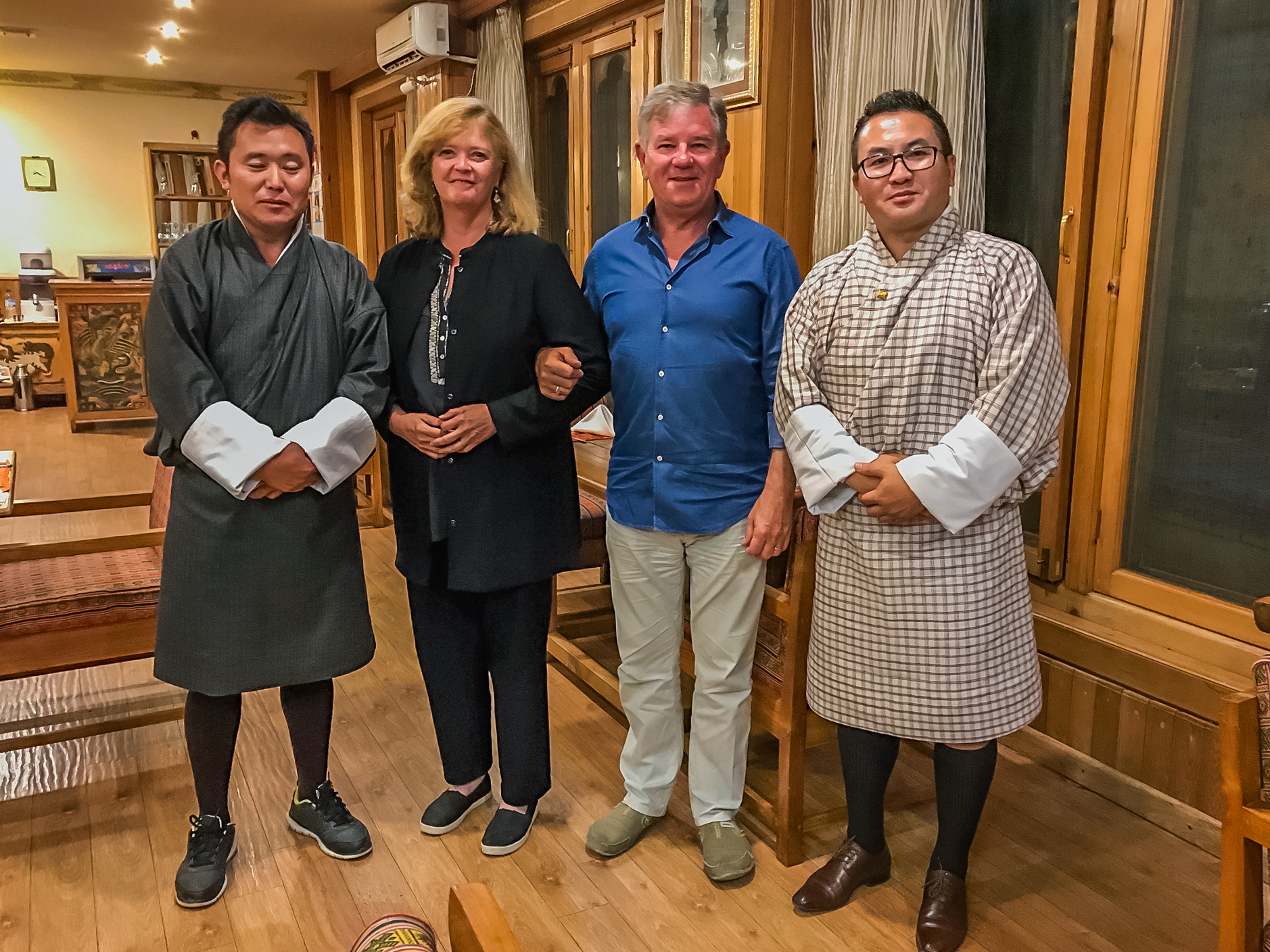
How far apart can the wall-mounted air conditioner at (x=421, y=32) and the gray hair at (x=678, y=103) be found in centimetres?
305

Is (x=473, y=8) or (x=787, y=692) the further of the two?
(x=473, y=8)

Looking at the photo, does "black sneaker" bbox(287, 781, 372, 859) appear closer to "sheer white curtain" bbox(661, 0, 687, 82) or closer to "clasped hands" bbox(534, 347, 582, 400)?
"clasped hands" bbox(534, 347, 582, 400)

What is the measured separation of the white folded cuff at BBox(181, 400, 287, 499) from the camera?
5.73 feet

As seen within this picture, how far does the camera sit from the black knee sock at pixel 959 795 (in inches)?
69.9

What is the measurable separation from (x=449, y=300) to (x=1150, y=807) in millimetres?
1865

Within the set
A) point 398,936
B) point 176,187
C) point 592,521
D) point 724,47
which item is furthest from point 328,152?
point 398,936

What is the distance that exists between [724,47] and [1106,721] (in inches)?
85.8

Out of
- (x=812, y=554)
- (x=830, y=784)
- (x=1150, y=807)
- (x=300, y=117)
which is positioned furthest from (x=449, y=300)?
(x=1150, y=807)

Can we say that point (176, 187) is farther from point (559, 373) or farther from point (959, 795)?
point (959, 795)

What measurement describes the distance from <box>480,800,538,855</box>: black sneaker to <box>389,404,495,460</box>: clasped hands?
0.79 m

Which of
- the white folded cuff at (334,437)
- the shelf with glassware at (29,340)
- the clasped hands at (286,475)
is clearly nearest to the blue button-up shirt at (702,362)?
the white folded cuff at (334,437)

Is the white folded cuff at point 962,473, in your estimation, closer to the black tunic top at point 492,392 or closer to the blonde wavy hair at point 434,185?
the black tunic top at point 492,392

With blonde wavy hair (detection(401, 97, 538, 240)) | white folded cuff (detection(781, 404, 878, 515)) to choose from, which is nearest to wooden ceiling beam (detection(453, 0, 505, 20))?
blonde wavy hair (detection(401, 97, 538, 240))

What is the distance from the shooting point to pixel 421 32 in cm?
451
